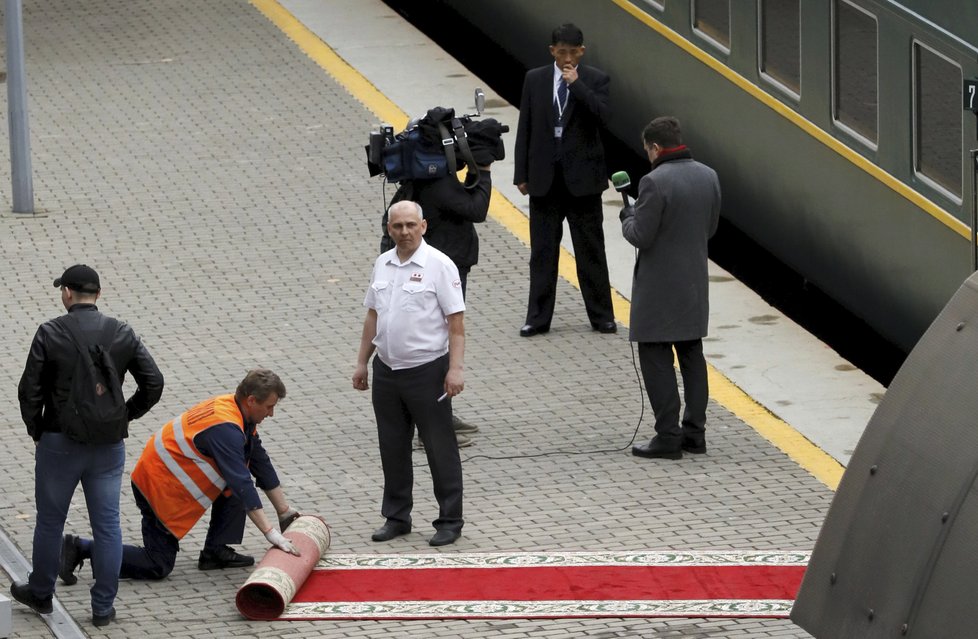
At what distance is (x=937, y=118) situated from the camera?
11.2 meters

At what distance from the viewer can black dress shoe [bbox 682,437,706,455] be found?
1022 centimetres

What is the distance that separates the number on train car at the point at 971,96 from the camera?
7640 mm

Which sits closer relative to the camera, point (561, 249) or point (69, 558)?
point (69, 558)

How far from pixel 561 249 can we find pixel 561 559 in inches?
216

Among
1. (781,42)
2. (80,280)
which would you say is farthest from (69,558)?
(781,42)

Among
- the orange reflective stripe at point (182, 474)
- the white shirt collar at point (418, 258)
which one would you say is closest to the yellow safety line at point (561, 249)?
the white shirt collar at point (418, 258)

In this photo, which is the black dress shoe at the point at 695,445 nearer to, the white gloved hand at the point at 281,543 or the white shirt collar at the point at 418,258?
the white shirt collar at the point at 418,258

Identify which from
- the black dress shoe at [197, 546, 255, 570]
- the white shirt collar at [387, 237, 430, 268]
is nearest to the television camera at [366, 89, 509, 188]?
the white shirt collar at [387, 237, 430, 268]

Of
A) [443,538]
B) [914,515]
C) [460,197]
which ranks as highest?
[914,515]

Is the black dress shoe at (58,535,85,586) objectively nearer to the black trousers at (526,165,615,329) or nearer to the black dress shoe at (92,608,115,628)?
the black dress shoe at (92,608,115,628)

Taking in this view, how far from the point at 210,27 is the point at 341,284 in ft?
23.8

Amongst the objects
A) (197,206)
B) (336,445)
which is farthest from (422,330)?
(197,206)

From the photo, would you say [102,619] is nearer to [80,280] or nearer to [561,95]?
[80,280]

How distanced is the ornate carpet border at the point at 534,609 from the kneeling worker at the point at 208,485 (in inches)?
14.9
